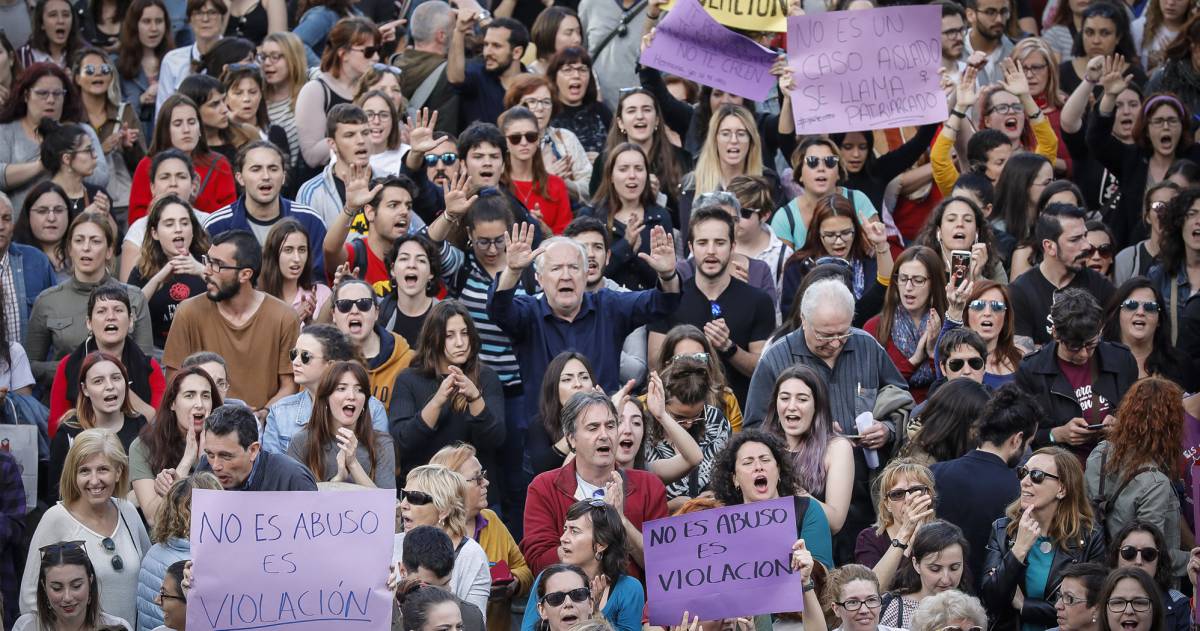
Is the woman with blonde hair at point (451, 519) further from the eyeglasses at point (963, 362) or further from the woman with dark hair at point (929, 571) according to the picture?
the eyeglasses at point (963, 362)

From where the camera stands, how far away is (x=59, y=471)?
33.1 ft

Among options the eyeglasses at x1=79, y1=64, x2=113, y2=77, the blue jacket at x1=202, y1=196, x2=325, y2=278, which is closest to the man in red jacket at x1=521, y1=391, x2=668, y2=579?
the blue jacket at x1=202, y1=196, x2=325, y2=278

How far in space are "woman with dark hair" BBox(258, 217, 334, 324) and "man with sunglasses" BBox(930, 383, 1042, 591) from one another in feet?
12.4

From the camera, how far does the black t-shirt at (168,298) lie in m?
11.4

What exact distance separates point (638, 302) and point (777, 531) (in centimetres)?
279

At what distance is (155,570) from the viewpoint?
898 centimetres

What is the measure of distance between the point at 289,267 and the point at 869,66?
4.02 metres

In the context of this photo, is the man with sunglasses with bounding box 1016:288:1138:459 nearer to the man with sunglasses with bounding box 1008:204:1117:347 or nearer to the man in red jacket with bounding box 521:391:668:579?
the man with sunglasses with bounding box 1008:204:1117:347

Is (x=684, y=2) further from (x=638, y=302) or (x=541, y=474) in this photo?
(x=541, y=474)

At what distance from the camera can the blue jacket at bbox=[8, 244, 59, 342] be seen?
1155cm

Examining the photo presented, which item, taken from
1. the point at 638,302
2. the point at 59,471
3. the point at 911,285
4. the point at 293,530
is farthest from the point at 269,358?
the point at 911,285

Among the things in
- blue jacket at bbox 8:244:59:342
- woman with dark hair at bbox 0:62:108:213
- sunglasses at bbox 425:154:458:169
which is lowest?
blue jacket at bbox 8:244:59:342

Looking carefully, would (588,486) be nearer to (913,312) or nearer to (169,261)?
(913,312)

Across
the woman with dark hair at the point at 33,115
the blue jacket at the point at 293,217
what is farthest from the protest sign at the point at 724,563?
the woman with dark hair at the point at 33,115
